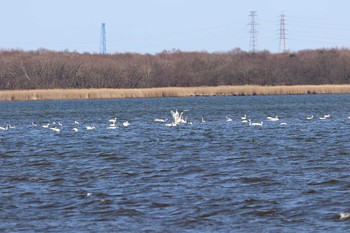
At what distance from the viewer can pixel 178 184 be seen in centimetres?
1712

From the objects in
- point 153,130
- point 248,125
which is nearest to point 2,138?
point 153,130

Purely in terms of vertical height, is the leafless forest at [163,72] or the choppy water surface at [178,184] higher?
the leafless forest at [163,72]

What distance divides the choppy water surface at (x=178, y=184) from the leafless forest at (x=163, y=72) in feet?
216

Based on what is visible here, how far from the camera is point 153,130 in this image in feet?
114

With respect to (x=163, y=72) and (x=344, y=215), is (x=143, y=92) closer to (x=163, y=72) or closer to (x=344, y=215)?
(x=163, y=72)

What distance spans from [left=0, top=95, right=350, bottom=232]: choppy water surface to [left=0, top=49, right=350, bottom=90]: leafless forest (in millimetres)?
65779

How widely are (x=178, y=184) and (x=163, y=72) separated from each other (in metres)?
82.9

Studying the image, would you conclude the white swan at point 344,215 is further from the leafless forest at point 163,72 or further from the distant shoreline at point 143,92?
the leafless forest at point 163,72

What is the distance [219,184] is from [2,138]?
1650 centimetres

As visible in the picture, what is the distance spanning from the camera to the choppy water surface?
1350cm

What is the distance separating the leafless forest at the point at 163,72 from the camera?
9562 cm

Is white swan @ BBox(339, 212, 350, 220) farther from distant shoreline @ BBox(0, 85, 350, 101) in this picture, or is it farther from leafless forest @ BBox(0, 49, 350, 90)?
leafless forest @ BBox(0, 49, 350, 90)

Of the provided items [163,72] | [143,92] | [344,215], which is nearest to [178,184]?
[344,215]

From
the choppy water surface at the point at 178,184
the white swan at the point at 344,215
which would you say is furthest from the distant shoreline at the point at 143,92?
the white swan at the point at 344,215
